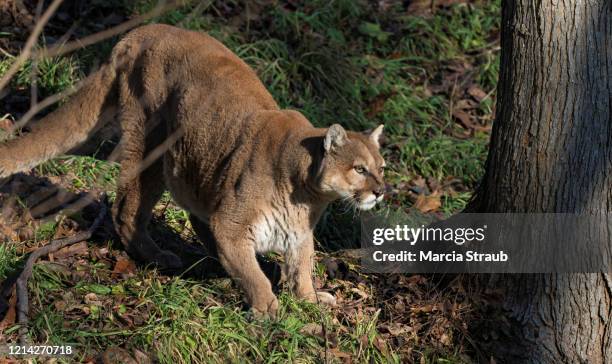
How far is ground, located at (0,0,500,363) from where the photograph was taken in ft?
17.0

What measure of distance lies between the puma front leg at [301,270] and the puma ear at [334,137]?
0.72m

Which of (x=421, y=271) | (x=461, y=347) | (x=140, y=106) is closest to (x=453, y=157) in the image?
(x=421, y=271)

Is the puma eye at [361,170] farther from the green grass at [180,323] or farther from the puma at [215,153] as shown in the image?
the green grass at [180,323]

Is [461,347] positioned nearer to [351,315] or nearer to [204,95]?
[351,315]

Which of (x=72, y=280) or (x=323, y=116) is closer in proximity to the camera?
(x=72, y=280)

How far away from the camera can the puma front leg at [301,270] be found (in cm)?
572

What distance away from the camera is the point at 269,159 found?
5461mm

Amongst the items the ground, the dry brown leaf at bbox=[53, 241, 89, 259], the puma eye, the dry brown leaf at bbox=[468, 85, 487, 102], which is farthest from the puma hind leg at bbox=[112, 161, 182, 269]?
the dry brown leaf at bbox=[468, 85, 487, 102]

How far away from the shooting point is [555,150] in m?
5.15

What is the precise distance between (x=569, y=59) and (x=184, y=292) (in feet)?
9.22

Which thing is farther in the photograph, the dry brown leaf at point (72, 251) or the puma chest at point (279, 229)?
the dry brown leaf at point (72, 251)

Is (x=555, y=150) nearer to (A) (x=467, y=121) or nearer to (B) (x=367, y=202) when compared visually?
(B) (x=367, y=202)

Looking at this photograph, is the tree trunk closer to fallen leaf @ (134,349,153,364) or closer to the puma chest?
the puma chest

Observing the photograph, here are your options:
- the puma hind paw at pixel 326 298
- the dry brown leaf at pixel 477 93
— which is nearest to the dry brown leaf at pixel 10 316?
the puma hind paw at pixel 326 298
